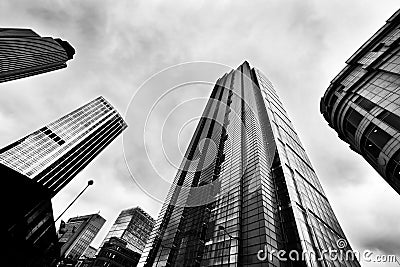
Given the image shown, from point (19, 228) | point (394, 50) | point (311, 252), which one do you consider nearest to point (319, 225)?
point (311, 252)

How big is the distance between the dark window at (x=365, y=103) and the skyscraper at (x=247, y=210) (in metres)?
16.1

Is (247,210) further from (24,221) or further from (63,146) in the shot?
(63,146)

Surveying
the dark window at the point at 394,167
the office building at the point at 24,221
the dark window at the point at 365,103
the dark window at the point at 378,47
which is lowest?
the office building at the point at 24,221

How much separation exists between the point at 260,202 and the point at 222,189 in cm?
1288

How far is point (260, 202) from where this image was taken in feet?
107

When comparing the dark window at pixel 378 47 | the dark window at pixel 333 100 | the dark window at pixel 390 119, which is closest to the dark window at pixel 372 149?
the dark window at pixel 390 119

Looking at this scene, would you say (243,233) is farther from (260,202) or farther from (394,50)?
(394,50)

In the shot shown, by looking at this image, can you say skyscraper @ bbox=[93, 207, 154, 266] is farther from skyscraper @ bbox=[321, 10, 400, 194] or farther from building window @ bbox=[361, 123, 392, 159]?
building window @ bbox=[361, 123, 392, 159]

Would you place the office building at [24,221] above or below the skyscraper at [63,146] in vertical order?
below

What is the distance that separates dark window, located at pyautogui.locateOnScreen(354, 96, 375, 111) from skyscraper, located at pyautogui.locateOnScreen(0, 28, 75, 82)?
70272mm

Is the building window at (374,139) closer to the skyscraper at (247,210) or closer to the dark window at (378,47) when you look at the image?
the dark window at (378,47)

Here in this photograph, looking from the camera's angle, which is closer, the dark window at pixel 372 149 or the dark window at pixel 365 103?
the dark window at pixel 372 149

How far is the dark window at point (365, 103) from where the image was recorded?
2672 centimetres

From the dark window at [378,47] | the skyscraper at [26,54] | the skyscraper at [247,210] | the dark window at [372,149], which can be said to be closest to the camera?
the dark window at [372,149]
